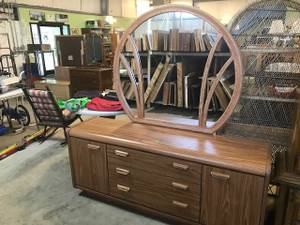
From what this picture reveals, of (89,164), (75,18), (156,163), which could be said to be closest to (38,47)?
(75,18)

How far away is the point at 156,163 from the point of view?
173cm

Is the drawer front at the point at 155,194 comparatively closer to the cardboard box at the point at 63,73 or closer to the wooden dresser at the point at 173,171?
the wooden dresser at the point at 173,171

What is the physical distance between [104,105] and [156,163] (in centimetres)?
112

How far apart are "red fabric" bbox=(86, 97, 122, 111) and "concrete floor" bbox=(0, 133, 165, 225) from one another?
0.72 meters

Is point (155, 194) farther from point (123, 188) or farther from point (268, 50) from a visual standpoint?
point (268, 50)

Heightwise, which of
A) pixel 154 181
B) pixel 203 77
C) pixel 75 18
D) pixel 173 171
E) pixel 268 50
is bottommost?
pixel 154 181

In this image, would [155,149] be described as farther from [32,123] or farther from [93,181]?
[32,123]

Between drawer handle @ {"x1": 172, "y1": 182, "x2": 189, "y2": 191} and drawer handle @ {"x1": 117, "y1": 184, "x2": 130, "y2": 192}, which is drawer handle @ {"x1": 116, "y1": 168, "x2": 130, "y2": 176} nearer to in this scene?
drawer handle @ {"x1": 117, "y1": 184, "x2": 130, "y2": 192}

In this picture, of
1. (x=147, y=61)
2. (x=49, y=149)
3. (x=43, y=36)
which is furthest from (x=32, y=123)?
(x=43, y=36)

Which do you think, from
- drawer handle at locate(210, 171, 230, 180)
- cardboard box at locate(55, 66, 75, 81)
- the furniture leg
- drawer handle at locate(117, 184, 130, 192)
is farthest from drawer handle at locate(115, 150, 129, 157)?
cardboard box at locate(55, 66, 75, 81)

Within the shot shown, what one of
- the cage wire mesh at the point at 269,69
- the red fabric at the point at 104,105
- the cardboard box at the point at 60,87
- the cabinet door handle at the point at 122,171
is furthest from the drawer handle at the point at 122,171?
the cardboard box at the point at 60,87

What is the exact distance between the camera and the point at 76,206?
208 cm

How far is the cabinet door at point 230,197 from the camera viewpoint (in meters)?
1.46

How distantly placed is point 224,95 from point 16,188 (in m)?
2.12
